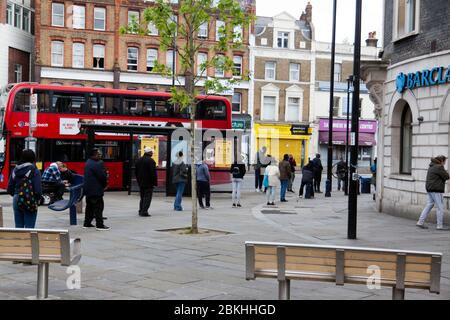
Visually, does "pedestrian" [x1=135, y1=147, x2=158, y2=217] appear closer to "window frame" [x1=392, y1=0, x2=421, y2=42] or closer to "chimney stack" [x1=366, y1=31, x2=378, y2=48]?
"window frame" [x1=392, y1=0, x2=421, y2=42]

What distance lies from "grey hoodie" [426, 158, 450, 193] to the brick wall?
3.13 m

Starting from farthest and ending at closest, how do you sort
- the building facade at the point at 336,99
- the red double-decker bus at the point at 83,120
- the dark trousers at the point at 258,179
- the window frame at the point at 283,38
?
the building facade at the point at 336,99 < the window frame at the point at 283,38 < the dark trousers at the point at 258,179 < the red double-decker bus at the point at 83,120

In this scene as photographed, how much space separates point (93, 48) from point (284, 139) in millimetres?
16890

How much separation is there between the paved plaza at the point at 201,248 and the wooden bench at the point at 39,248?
430 mm

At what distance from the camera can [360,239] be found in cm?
1254

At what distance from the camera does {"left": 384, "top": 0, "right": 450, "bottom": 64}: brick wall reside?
50.3ft

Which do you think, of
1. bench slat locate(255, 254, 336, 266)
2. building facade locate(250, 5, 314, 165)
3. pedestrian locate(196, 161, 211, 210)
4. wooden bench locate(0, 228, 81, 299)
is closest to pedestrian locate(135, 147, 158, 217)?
pedestrian locate(196, 161, 211, 210)

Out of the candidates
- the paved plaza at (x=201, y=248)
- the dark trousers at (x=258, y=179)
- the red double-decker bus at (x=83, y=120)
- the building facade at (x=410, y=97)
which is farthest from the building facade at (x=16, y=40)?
the building facade at (x=410, y=97)

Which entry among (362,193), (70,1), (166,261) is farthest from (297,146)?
(166,261)

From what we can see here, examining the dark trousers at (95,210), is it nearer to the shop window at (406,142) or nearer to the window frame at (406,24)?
the shop window at (406,142)

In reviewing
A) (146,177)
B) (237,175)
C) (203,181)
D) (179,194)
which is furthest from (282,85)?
(146,177)

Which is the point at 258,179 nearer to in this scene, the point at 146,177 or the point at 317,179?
the point at 317,179

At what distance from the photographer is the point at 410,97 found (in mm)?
16672

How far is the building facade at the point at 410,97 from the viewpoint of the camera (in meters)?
15.4
